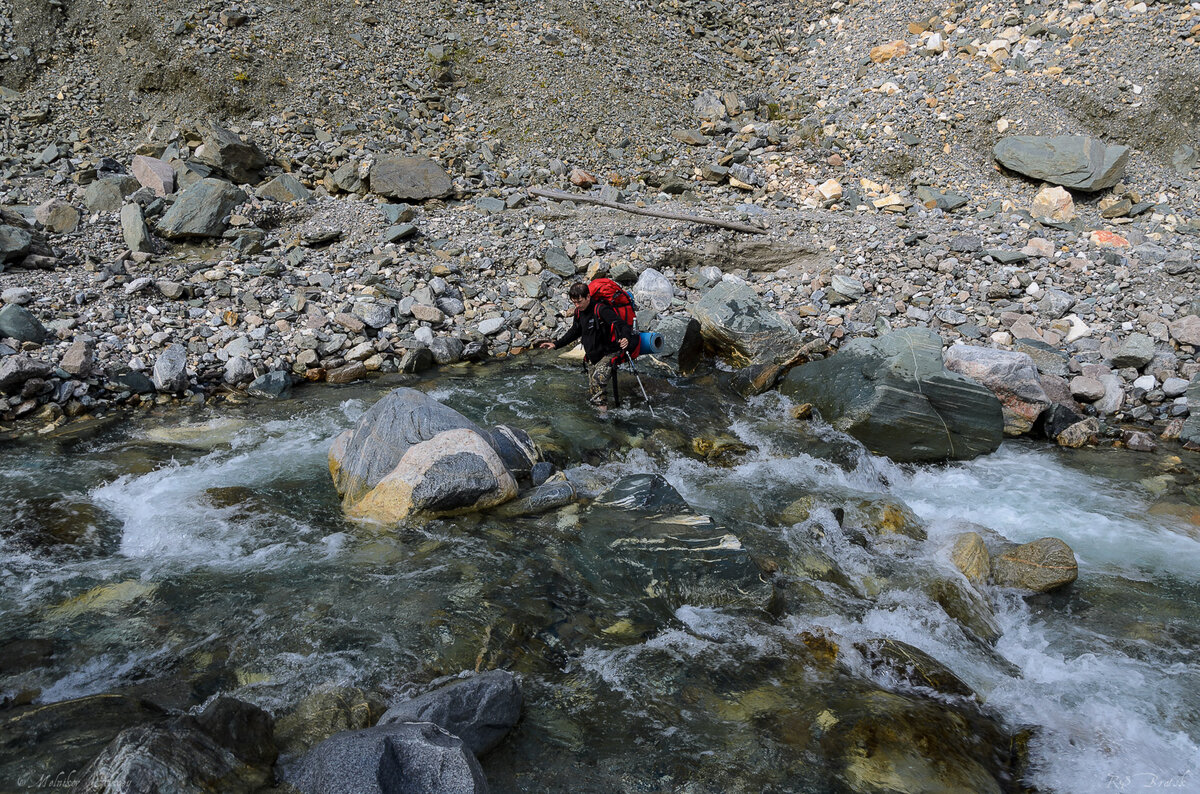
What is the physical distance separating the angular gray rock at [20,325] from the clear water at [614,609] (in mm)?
2028

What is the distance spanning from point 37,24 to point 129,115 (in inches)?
147

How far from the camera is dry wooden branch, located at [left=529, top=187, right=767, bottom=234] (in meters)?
13.4

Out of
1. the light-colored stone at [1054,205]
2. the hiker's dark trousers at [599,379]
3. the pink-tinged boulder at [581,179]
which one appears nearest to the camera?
the hiker's dark trousers at [599,379]

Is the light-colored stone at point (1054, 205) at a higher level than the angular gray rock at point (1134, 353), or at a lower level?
higher

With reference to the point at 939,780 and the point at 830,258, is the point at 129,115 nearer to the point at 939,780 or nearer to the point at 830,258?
the point at 830,258

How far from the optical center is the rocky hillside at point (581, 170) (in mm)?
10375

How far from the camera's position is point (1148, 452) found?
27.9ft

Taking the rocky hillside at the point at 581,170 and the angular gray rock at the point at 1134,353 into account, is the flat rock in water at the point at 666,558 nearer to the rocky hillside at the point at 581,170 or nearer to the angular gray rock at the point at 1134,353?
the rocky hillside at the point at 581,170

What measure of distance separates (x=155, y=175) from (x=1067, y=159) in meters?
17.5

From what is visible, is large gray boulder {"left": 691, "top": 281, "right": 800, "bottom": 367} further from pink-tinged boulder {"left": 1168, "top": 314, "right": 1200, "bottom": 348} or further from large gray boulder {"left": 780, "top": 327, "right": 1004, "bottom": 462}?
pink-tinged boulder {"left": 1168, "top": 314, "right": 1200, "bottom": 348}

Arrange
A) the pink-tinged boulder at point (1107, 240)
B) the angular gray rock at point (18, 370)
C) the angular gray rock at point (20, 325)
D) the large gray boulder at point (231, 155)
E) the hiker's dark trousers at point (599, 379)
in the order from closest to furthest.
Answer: the angular gray rock at point (18, 370) < the angular gray rock at point (20, 325) < the hiker's dark trousers at point (599, 379) < the pink-tinged boulder at point (1107, 240) < the large gray boulder at point (231, 155)

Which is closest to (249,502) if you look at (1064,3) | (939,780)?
(939,780)

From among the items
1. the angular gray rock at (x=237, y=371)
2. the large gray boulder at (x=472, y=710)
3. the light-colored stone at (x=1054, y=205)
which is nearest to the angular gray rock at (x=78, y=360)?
the angular gray rock at (x=237, y=371)

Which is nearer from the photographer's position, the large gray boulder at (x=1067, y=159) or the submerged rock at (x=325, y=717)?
the submerged rock at (x=325, y=717)
